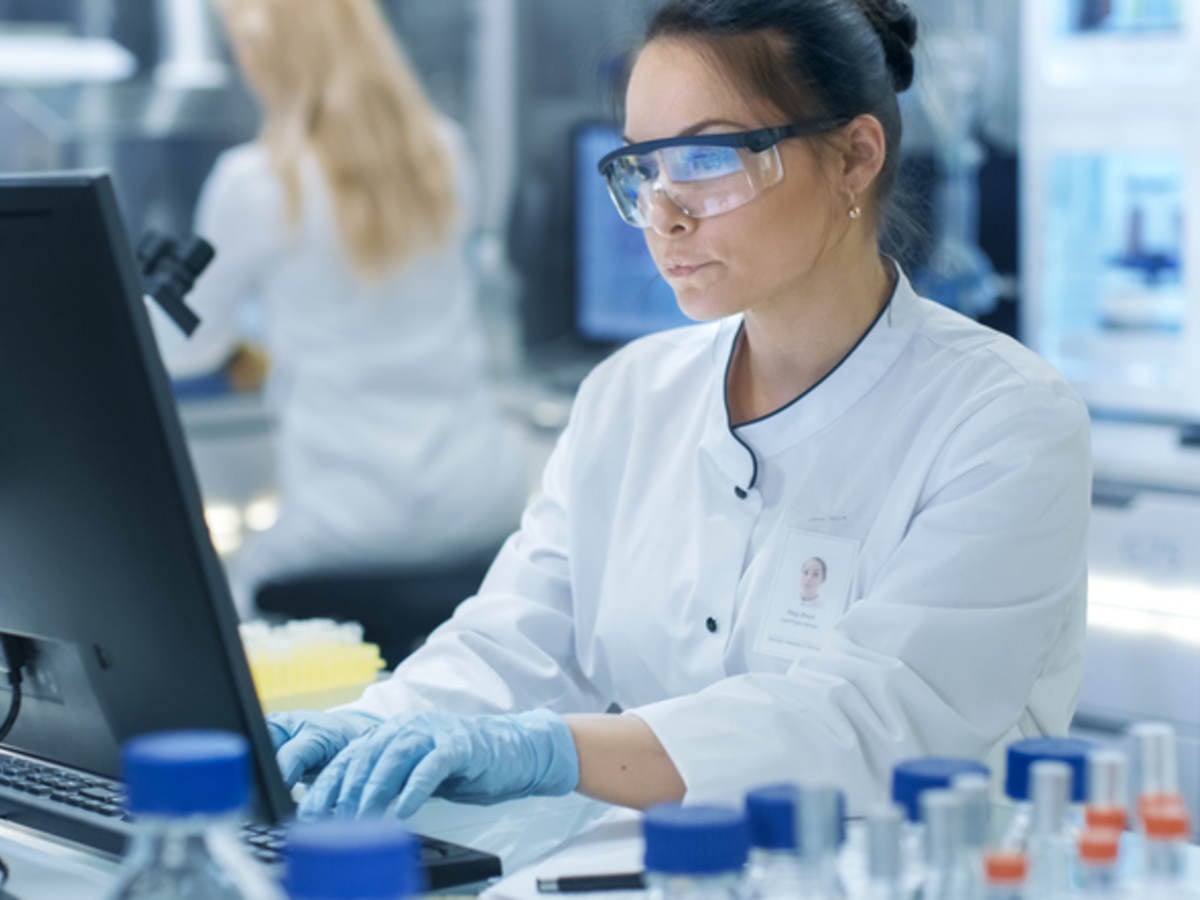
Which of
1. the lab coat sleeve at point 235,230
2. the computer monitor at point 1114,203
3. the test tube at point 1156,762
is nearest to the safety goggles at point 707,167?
the test tube at point 1156,762

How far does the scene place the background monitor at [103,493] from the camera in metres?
0.91

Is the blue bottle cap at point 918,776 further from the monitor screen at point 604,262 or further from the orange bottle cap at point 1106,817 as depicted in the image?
the monitor screen at point 604,262

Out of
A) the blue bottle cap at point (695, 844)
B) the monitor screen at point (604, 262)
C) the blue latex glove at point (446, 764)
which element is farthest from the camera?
the monitor screen at point (604, 262)

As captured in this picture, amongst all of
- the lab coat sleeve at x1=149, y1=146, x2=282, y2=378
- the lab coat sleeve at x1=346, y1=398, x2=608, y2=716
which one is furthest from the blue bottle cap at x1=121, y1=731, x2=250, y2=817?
the lab coat sleeve at x1=149, y1=146, x2=282, y2=378

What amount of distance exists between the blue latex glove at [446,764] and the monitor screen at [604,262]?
2.52 meters

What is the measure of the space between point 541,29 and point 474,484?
1.42 m

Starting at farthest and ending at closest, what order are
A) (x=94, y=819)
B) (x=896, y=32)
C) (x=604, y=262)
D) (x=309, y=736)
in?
1. (x=604, y=262)
2. (x=896, y=32)
3. (x=309, y=736)
4. (x=94, y=819)

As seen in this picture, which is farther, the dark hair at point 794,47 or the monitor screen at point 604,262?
the monitor screen at point 604,262

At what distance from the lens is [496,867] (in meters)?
1.09

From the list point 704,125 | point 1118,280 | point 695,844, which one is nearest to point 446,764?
point 695,844

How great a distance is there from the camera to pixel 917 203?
5.52 feet

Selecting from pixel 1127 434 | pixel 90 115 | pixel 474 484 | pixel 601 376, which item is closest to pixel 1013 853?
pixel 601 376

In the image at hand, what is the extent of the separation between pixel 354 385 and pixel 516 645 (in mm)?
1669

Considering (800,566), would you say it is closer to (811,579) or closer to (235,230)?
(811,579)
